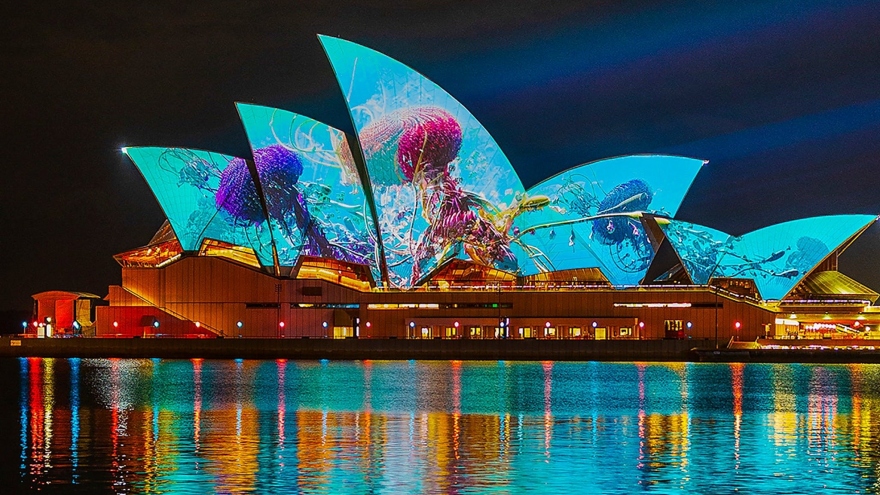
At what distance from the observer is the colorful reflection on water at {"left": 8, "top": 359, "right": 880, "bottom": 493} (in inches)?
816

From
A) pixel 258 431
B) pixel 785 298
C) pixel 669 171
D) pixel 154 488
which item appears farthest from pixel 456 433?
pixel 785 298

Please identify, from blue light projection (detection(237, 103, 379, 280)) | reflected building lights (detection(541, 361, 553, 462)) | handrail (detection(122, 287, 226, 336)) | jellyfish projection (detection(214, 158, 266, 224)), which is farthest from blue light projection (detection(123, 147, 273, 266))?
reflected building lights (detection(541, 361, 553, 462))

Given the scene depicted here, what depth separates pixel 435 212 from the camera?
6831 cm

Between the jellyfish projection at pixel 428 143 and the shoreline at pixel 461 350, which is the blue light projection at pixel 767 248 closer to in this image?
the shoreline at pixel 461 350

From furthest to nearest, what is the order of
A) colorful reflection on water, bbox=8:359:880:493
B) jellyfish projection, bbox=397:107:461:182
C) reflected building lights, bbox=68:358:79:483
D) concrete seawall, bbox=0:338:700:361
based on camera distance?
concrete seawall, bbox=0:338:700:361 → jellyfish projection, bbox=397:107:461:182 → reflected building lights, bbox=68:358:79:483 → colorful reflection on water, bbox=8:359:880:493

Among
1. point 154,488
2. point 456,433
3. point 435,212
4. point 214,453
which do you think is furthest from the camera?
point 435,212

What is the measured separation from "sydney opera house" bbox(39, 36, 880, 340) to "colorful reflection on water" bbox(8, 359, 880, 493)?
67.1 ft

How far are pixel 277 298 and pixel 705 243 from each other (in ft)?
77.7

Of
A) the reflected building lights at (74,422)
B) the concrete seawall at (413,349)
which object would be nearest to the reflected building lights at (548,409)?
the reflected building lights at (74,422)

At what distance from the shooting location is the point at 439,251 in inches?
2756

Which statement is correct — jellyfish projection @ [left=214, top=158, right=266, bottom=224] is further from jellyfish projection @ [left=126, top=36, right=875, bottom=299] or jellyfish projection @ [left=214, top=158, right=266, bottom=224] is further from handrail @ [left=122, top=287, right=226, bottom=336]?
handrail @ [left=122, top=287, right=226, bottom=336]

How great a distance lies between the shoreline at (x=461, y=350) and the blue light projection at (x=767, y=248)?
228 inches

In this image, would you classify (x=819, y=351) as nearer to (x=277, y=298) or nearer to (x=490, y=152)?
(x=490, y=152)

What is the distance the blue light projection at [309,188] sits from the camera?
217 feet
